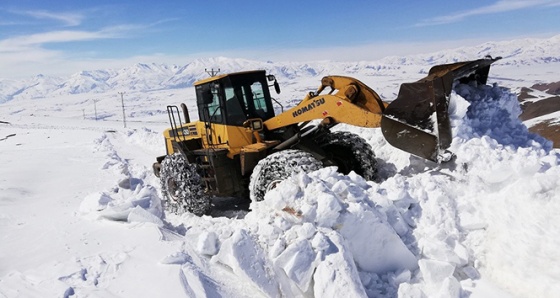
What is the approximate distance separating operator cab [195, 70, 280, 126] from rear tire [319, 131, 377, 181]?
46.0 inches

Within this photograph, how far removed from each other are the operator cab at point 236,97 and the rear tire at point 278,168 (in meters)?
1.24

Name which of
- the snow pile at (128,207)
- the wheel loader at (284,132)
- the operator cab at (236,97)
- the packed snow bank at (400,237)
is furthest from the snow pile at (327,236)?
the operator cab at (236,97)

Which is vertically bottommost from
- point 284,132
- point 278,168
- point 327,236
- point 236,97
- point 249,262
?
point 249,262

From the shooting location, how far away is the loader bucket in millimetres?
5227

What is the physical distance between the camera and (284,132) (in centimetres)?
720

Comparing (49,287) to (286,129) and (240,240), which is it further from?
(286,129)

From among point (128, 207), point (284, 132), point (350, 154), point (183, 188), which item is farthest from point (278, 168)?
point (128, 207)

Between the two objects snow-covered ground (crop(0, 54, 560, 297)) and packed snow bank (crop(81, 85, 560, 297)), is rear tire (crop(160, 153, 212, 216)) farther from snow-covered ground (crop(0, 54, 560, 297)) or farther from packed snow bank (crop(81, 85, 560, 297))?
packed snow bank (crop(81, 85, 560, 297))

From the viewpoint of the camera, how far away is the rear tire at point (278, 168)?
19.2ft

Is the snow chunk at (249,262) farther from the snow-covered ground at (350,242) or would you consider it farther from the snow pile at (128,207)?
the snow pile at (128,207)

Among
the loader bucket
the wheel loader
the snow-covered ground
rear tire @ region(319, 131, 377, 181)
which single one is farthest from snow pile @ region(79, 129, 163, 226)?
the loader bucket

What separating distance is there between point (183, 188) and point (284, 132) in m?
1.89

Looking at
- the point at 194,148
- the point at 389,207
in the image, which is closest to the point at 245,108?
the point at 194,148

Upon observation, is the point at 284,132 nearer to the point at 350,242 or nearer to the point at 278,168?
the point at 278,168
